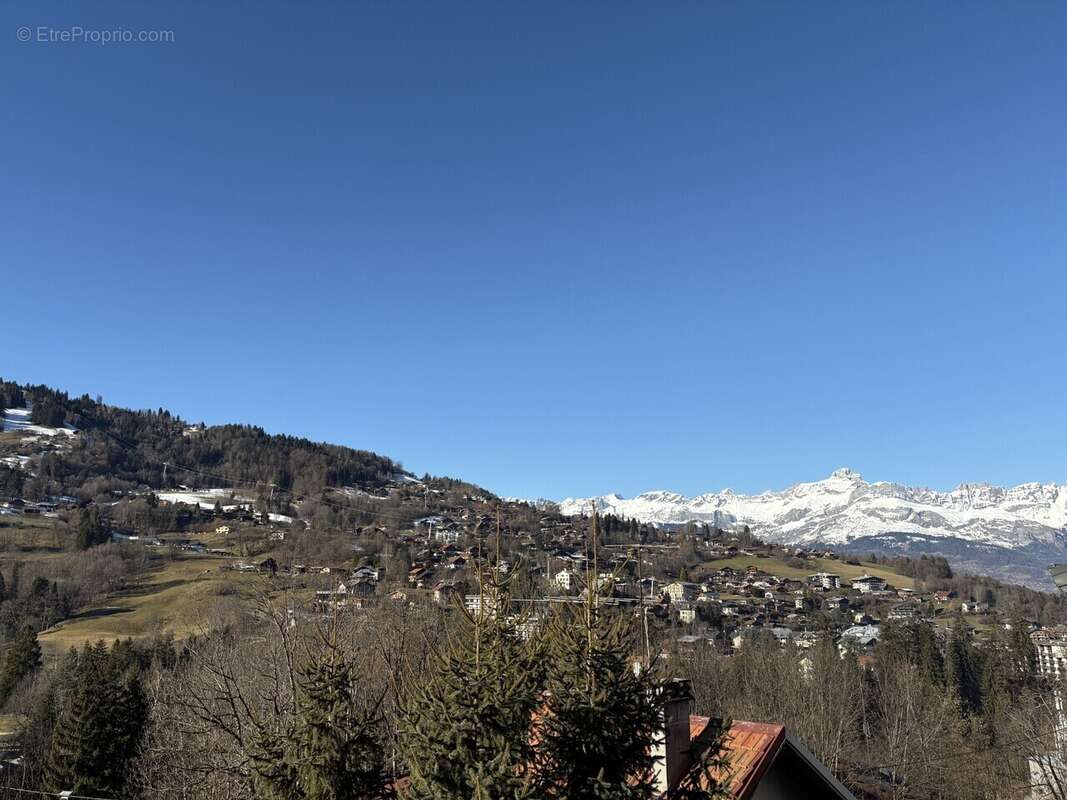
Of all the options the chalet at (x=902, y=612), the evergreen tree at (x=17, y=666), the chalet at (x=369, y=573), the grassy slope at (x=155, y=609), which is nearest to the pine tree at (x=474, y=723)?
the evergreen tree at (x=17, y=666)

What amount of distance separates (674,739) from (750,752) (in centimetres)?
276

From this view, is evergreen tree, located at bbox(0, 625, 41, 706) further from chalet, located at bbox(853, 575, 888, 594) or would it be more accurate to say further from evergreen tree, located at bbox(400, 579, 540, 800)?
chalet, located at bbox(853, 575, 888, 594)

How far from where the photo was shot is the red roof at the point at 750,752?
35.3ft

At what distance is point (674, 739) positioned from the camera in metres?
9.49

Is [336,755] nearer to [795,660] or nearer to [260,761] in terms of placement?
[260,761]

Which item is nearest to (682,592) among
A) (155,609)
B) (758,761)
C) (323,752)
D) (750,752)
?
(155,609)

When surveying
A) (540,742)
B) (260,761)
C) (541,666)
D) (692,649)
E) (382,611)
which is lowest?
(692,649)

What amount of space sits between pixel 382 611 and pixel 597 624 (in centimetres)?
4582

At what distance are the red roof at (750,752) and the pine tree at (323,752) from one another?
4638mm

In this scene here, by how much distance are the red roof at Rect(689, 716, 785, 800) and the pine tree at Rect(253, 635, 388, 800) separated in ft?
15.2

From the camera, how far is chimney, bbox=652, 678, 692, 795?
928cm

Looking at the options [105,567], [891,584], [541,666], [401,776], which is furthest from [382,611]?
[891,584]

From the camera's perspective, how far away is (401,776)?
37.7ft

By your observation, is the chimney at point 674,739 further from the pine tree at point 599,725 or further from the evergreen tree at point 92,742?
the evergreen tree at point 92,742
